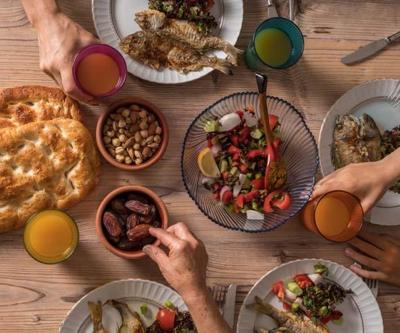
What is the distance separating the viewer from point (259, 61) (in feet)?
6.78

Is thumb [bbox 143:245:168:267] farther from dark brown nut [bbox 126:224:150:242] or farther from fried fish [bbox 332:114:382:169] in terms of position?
fried fish [bbox 332:114:382:169]

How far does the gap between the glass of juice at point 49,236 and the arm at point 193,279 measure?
31cm

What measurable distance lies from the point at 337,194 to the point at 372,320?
18.9 inches

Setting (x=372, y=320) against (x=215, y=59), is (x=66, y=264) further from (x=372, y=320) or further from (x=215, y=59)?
(x=372, y=320)

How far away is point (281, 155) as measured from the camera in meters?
2.14

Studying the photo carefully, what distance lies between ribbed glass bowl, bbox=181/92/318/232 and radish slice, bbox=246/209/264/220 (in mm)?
14

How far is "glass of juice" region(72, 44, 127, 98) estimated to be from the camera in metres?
1.92

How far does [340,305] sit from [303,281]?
17cm

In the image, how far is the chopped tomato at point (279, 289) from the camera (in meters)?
2.10

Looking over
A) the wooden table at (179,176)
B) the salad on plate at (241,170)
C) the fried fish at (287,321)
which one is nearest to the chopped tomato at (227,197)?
the salad on plate at (241,170)

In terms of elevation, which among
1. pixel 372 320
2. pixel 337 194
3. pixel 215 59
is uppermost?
pixel 215 59

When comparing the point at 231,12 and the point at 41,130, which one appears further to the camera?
the point at 231,12

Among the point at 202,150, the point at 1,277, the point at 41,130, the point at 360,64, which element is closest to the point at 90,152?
the point at 41,130

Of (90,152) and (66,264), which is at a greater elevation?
(90,152)
